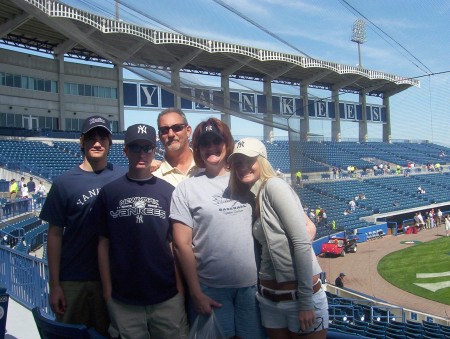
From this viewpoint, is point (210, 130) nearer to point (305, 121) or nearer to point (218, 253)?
point (218, 253)

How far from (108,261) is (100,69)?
24.2 m

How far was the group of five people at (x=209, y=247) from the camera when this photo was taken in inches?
83.8

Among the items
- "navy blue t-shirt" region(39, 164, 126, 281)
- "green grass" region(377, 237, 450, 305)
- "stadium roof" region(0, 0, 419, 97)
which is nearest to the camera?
"navy blue t-shirt" region(39, 164, 126, 281)

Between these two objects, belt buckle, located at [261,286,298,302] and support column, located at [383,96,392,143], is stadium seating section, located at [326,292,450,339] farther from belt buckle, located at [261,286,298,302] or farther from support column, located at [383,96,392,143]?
support column, located at [383,96,392,143]

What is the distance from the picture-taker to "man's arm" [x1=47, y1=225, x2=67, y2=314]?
2600mm

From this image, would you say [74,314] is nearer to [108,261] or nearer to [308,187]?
[108,261]

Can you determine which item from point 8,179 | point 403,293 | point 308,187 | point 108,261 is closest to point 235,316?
point 108,261

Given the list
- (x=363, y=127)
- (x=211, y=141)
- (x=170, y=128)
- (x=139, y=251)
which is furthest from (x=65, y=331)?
(x=363, y=127)

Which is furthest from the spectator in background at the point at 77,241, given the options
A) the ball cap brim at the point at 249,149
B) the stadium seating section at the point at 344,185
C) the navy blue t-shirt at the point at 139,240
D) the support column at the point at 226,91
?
the stadium seating section at the point at 344,185

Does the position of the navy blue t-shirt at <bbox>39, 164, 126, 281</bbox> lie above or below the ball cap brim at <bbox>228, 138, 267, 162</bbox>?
below

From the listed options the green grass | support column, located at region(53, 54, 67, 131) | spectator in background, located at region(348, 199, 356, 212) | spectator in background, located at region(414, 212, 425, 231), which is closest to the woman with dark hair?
the green grass

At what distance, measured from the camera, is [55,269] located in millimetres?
2602

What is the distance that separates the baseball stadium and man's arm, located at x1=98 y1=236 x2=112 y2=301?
1.18 feet

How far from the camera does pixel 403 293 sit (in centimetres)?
1289
